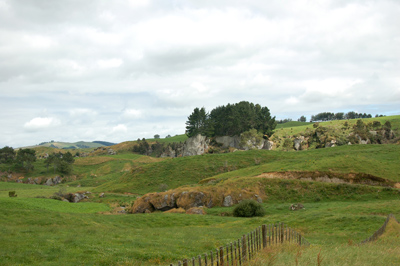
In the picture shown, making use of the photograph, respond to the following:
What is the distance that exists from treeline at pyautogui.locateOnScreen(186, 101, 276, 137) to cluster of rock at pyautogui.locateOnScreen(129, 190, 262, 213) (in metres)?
90.4

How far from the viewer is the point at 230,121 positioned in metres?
137

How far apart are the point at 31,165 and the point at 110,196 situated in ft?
248

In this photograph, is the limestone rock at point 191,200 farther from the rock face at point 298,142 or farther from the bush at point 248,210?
the rock face at point 298,142

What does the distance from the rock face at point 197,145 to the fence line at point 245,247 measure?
12070 centimetres

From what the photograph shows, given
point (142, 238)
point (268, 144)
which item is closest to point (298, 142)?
point (268, 144)

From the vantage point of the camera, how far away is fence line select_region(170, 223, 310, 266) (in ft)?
28.6

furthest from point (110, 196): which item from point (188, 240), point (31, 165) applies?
point (31, 165)

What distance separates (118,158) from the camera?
143 metres

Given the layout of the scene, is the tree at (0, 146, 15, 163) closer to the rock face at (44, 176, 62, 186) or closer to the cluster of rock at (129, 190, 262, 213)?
the rock face at (44, 176, 62, 186)

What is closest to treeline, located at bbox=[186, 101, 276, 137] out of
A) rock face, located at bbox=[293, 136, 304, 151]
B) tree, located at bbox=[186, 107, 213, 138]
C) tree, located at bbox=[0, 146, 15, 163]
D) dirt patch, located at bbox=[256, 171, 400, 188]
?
tree, located at bbox=[186, 107, 213, 138]

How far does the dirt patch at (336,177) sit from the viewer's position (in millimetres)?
47816

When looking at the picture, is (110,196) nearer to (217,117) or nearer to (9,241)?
(9,241)

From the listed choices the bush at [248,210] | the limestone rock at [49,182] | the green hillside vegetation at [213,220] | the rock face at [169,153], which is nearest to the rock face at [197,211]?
the green hillside vegetation at [213,220]

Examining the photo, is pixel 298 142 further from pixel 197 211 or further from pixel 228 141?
pixel 197 211
